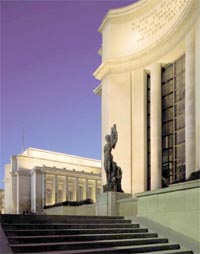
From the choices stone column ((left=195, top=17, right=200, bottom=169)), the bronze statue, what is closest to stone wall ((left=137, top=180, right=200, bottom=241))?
the bronze statue

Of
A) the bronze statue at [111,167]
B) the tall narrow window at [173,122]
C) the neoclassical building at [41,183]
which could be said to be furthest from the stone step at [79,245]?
the neoclassical building at [41,183]

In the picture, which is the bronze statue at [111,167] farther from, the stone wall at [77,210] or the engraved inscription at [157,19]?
the engraved inscription at [157,19]

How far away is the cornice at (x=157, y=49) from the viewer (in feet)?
74.4

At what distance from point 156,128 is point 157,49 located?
20.0 feet

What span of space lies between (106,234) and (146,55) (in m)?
21.6

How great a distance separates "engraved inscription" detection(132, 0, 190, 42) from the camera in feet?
86.8

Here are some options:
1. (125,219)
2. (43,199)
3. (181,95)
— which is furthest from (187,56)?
(43,199)

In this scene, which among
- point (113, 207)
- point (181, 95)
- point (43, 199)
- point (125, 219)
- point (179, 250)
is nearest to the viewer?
point (179, 250)

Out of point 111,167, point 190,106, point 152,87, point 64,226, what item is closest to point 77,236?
point 64,226

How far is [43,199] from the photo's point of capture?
50312 mm

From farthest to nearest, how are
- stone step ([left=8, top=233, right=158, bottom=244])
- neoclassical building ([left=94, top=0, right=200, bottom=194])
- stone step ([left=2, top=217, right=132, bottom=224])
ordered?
neoclassical building ([left=94, top=0, right=200, bottom=194]), stone step ([left=2, top=217, right=132, bottom=224]), stone step ([left=8, top=233, right=158, bottom=244])

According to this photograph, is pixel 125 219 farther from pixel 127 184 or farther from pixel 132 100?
pixel 132 100

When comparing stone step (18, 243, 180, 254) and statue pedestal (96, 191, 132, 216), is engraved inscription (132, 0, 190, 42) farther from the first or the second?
stone step (18, 243, 180, 254)

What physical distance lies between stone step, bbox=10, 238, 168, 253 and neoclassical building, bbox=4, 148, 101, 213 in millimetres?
41427
